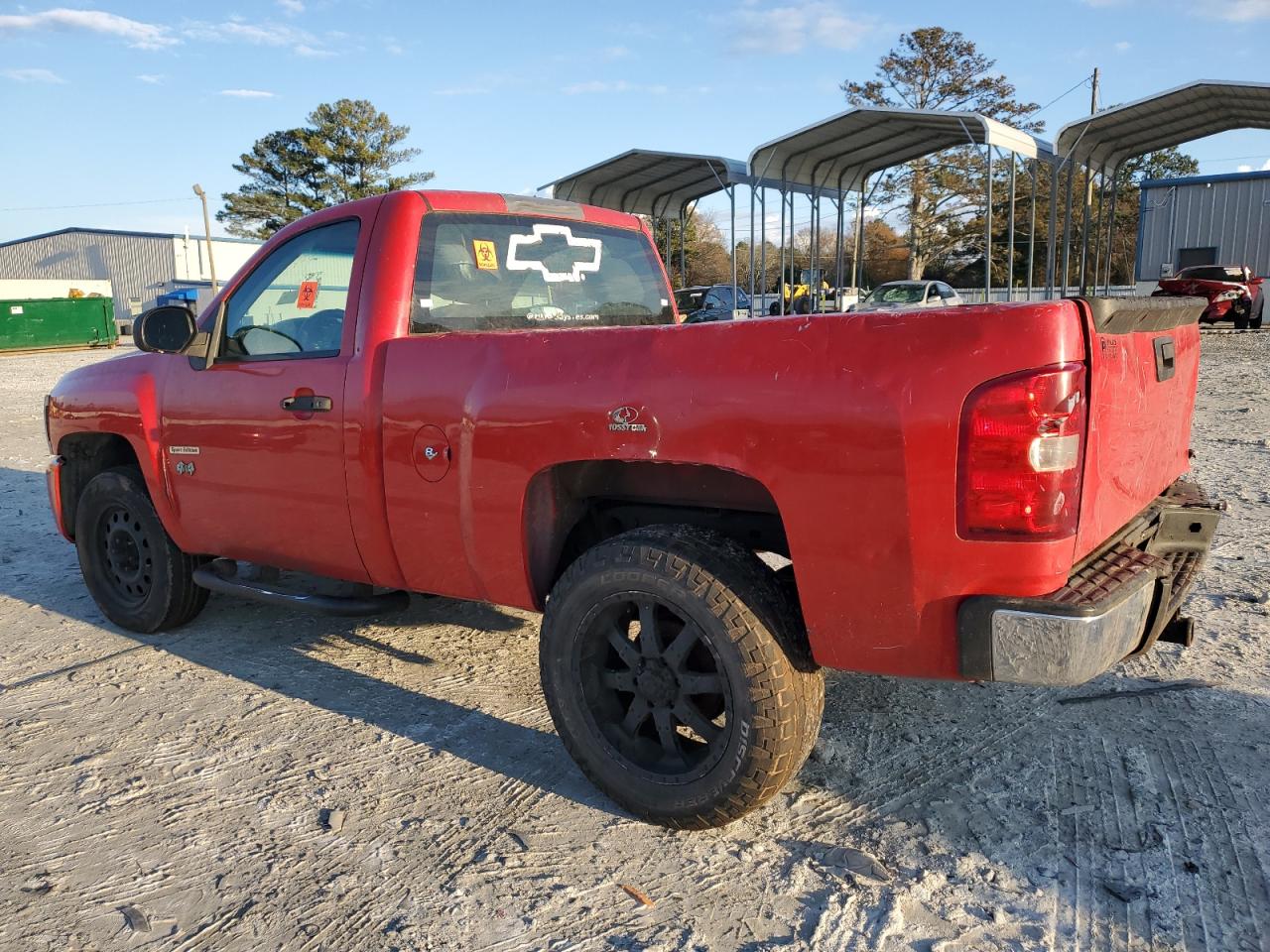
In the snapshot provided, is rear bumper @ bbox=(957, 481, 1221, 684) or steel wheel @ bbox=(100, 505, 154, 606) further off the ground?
rear bumper @ bbox=(957, 481, 1221, 684)

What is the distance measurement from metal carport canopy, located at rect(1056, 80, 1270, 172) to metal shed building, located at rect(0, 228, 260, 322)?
54078 millimetres

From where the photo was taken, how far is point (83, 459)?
499 cm

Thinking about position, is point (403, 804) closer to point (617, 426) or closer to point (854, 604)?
point (617, 426)

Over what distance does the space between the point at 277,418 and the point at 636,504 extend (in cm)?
150

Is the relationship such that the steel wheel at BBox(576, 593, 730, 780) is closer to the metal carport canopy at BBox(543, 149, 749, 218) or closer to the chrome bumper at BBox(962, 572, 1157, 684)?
the chrome bumper at BBox(962, 572, 1157, 684)

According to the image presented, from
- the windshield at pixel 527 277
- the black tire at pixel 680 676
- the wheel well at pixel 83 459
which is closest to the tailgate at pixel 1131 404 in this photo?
the black tire at pixel 680 676

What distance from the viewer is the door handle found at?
3566 millimetres

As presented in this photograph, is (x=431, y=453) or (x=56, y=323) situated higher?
(x=56, y=323)

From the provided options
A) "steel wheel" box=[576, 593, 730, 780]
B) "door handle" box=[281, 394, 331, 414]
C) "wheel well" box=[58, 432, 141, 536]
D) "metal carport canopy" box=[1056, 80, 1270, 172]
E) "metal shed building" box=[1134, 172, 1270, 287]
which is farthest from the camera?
"metal shed building" box=[1134, 172, 1270, 287]

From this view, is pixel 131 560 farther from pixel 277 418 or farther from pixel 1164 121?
pixel 1164 121

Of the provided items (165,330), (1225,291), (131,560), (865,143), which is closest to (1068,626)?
(165,330)

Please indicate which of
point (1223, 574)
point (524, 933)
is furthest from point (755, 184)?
point (524, 933)

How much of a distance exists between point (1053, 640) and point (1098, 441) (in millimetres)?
529

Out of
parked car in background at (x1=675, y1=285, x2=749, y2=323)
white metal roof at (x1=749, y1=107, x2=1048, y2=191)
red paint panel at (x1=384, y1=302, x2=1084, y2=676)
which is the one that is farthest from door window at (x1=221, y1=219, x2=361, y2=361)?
parked car in background at (x1=675, y1=285, x2=749, y2=323)
